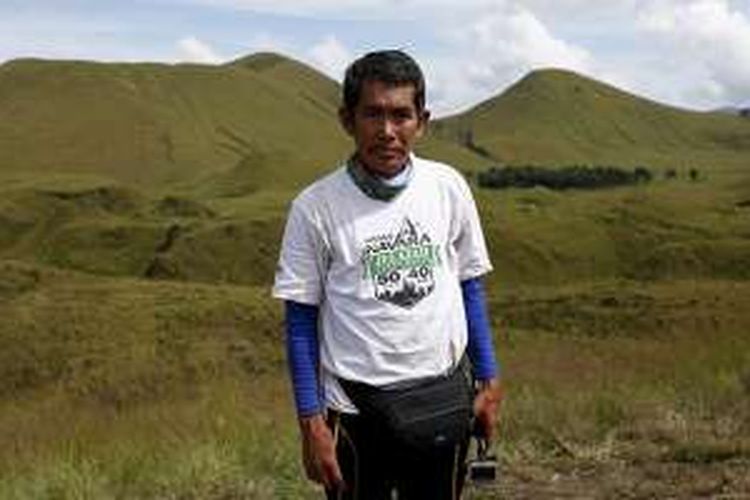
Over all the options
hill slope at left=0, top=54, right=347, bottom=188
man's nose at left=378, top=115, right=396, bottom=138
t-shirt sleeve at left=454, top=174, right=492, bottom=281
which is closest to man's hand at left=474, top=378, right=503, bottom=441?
t-shirt sleeve at left=454, top=174, right=492, bottom=281

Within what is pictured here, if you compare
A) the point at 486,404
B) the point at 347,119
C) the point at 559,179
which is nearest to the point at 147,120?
the point at 559,179

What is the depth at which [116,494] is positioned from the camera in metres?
6.37

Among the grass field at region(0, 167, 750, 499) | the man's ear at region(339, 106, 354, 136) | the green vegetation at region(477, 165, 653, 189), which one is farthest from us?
the green vegetation at region(477, 165, 653, 189)

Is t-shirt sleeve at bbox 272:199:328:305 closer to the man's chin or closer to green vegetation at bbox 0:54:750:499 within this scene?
the man's chin

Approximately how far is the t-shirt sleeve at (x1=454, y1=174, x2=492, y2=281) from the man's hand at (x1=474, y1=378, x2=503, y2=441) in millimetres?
299

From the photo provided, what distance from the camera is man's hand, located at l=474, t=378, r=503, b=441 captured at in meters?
3.75

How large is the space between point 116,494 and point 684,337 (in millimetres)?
7172

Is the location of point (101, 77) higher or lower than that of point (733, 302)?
higher

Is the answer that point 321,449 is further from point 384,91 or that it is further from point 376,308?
point 384,91

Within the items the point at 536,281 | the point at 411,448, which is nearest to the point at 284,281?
the point at 411,448

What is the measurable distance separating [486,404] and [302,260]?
642mm

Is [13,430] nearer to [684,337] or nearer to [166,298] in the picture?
[684,337]

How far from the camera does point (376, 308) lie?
3.56m

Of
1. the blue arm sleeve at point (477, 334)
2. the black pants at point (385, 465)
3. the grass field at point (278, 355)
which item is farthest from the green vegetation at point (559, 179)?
the black pants at point (385, 465)
